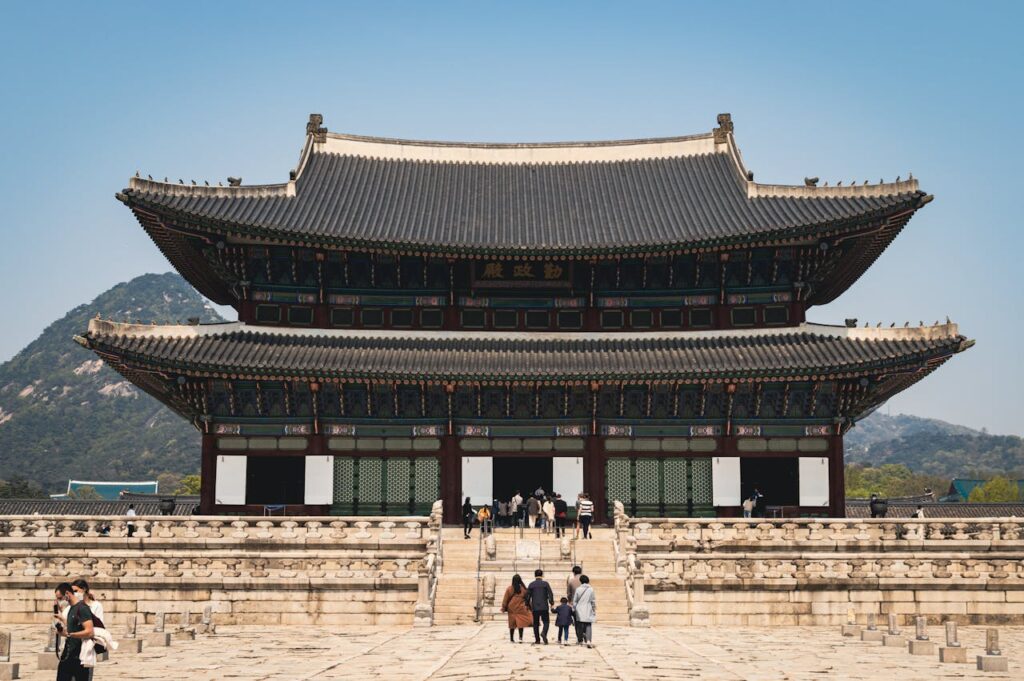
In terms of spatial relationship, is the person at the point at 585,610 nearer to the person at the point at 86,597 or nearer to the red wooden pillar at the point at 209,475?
the person at the point at 86,597

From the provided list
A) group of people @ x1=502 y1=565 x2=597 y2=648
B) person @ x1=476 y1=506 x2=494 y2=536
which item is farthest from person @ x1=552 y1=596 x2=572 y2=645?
person @ x1=476 y1=506 x2=494 y2=536

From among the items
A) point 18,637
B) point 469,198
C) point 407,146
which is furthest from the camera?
point 407,146

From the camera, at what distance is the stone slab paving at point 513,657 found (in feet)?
61.4

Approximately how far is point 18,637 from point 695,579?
1794cm

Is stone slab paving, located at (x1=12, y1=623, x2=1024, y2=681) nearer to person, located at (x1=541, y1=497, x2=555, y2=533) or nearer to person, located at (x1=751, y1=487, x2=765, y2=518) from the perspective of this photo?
person, located at (x1=541, y1=497, x2=555, y2=533)

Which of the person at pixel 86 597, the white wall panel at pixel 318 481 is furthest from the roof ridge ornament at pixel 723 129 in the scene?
the person at pixel 86 597

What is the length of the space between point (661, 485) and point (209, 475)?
16303mm

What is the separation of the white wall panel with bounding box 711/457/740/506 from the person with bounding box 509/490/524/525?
708 centimetres

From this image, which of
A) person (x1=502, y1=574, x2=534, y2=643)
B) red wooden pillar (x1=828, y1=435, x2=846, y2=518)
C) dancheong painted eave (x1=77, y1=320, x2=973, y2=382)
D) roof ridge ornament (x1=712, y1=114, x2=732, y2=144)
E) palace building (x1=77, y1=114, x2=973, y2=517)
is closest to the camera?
person (x1=502, y1=574, x2=534, y2=643)

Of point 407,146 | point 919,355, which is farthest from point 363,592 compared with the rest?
point 407,146

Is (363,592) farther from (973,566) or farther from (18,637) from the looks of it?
(973,566)

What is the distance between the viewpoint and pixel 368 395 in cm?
3900

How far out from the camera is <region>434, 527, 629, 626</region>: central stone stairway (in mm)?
28625

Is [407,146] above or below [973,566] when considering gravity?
above
